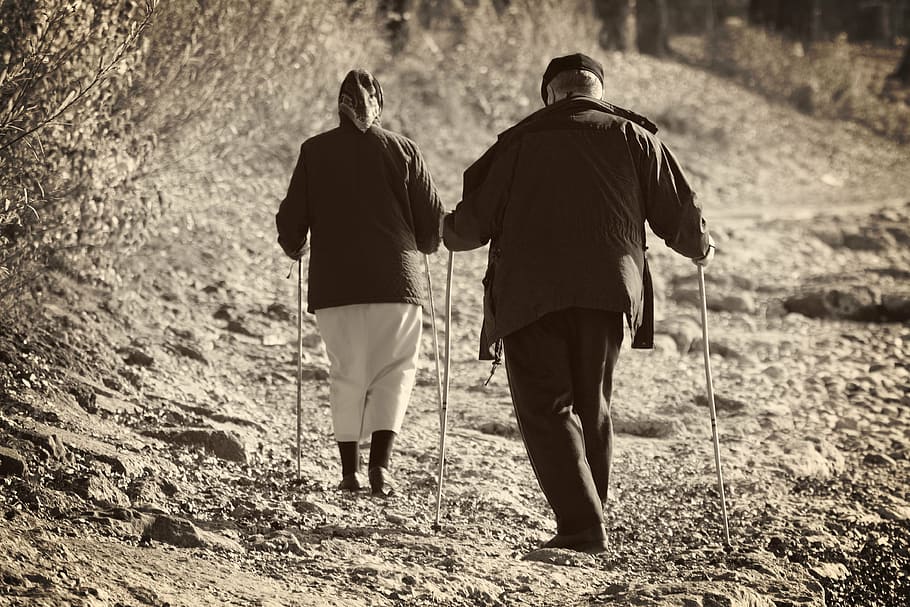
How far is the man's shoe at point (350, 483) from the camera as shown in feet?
18.7

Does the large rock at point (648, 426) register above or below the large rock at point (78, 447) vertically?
below

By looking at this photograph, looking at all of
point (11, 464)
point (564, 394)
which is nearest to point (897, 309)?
point (564, 394)

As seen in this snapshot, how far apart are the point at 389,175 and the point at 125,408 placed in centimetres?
174

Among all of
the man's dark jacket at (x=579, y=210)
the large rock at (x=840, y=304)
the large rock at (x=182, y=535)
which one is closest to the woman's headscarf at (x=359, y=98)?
the man's dark jacket at (x=579, y=210)

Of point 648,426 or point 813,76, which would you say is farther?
point 813,76

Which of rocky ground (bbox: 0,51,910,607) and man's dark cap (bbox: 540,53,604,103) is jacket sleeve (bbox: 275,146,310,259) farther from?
man's dark cap (bbox: 540,53,604,103)

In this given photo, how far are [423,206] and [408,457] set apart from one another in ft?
4.64

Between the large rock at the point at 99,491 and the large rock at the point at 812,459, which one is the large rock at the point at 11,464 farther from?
the large rock at the point at 812,459

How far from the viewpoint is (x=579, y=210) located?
4859mm

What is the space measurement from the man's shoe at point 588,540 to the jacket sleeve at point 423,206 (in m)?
1.67

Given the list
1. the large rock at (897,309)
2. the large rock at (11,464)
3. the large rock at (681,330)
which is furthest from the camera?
the large rock at (897,309)

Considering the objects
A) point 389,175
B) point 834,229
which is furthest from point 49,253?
point 834,229

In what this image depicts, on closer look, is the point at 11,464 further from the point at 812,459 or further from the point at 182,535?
the point at 812,459

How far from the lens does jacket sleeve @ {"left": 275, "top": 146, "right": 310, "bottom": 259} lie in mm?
5832
